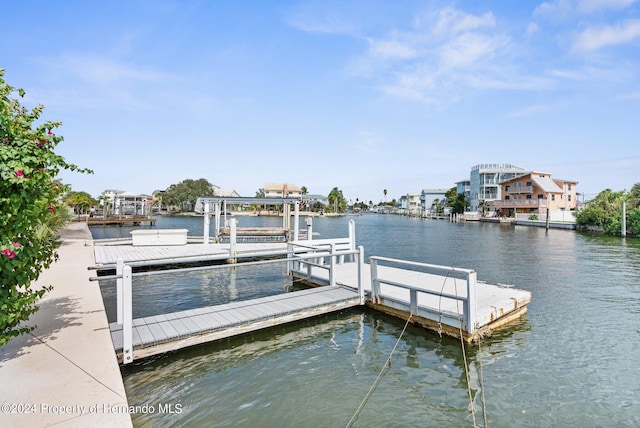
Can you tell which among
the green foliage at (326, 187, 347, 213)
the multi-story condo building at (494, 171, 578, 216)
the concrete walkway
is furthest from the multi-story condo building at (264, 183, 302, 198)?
the concrete walkway

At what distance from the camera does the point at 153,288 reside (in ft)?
37.0

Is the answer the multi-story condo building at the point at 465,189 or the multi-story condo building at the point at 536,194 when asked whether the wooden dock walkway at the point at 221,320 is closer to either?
the multi-story condo building at the point at 536,194

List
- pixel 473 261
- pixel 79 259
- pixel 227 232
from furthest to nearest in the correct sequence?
pixel 227 232 < pixel 473 261 < pixel 79 259

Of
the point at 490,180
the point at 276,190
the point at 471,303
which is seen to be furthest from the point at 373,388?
the point at 276,190

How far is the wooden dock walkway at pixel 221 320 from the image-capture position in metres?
5.51

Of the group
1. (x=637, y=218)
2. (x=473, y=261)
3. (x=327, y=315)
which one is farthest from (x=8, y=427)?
(x=637, y=218)

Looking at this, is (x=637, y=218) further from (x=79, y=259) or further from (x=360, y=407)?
(x=79, y=259)

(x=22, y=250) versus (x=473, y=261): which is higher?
(x=22, y=250)

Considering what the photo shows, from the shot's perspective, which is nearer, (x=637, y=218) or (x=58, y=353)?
(x=58, y=353)

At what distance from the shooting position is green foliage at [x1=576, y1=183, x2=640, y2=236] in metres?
36.6

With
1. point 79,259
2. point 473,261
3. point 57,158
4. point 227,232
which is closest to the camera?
point 57,158

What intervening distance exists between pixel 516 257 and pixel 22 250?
2344 centimetres

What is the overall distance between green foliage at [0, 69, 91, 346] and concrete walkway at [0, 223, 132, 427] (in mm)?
443

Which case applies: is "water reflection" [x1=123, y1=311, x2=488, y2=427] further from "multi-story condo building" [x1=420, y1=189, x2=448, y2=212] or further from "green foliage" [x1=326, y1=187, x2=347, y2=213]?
"green foliage" [x1=326, y1=187, x2=347, y2=213]
